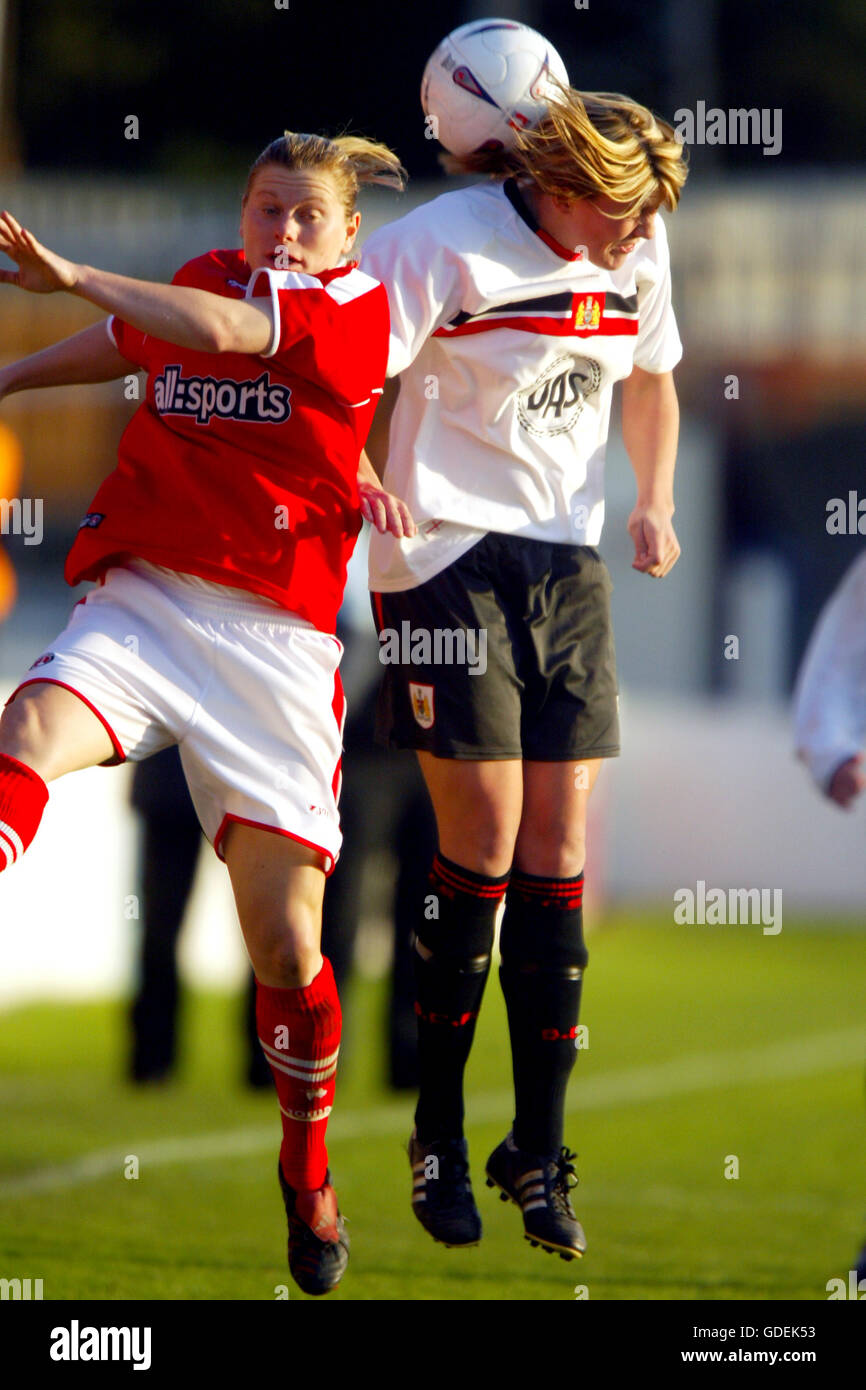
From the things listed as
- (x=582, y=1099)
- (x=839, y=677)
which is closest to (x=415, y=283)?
(x=839, y=677)

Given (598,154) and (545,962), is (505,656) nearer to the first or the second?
(545,962)

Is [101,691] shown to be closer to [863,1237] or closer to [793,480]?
[863,1237]

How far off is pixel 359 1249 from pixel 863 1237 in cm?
178

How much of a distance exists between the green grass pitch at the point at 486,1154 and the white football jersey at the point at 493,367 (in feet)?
6.73

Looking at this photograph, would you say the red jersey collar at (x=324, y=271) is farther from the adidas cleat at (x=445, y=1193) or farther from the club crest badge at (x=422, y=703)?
the adidas cleat at (x=445, y=1193)

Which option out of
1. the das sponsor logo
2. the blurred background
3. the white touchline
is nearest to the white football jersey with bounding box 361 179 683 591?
the das sponsor logo

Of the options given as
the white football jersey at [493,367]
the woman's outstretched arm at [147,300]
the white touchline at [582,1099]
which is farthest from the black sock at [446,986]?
the white touchline at [582,1099]

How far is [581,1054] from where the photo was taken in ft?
34.2

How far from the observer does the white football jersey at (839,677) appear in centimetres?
525

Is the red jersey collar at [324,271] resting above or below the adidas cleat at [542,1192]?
above

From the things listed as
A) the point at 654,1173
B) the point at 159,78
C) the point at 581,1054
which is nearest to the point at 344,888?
the point at 654,1173

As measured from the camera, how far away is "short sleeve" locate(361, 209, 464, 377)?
3.71 m
